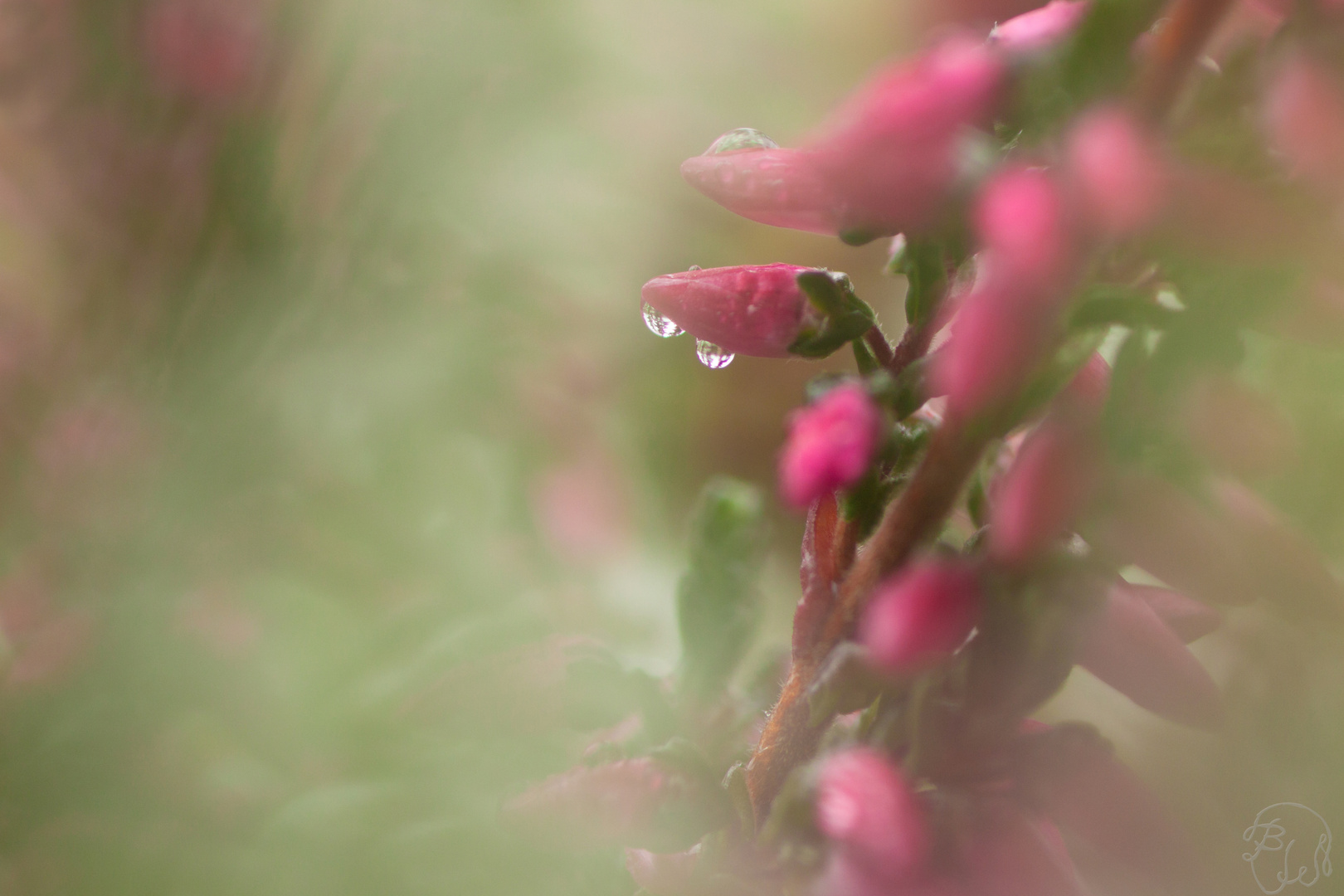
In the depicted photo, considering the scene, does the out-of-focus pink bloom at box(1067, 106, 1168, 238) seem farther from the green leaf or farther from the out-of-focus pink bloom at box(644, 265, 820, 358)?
the green leaf

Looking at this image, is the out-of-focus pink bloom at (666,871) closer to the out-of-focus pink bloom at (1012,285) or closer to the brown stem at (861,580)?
the brown stem at (861,580)

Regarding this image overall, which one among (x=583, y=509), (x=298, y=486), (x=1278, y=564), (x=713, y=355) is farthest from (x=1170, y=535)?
(x=583, y=509)

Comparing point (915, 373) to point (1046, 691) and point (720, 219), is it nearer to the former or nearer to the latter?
point (1046, 691)

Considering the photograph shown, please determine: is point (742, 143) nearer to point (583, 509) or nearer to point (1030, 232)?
point (1030, 232)

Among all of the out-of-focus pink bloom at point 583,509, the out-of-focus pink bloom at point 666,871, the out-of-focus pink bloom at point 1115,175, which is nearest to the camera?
the out-of-focus pink bloom at point 1115,175

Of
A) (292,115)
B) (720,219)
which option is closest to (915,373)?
(292,115)

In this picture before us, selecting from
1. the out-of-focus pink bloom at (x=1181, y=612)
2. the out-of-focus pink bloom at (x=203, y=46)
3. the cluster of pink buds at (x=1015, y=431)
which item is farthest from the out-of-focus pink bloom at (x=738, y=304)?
the out-of-focus pink bloom at (x=203, y=46)
